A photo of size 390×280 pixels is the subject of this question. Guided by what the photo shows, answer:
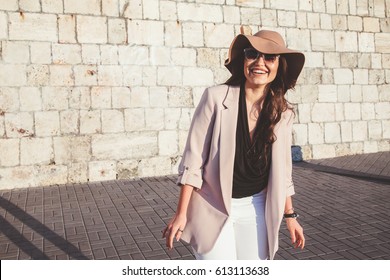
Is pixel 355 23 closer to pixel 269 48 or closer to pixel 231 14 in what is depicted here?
pixel 231 14

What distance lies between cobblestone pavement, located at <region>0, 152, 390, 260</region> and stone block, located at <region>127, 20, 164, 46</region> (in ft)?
9.49

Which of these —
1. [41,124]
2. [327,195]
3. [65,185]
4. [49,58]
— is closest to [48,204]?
[65,185]

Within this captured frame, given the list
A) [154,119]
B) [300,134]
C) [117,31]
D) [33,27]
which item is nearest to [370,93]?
[300,134]

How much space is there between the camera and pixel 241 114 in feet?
6.72

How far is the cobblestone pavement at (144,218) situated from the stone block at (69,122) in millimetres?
1098

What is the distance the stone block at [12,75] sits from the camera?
724 centimetres

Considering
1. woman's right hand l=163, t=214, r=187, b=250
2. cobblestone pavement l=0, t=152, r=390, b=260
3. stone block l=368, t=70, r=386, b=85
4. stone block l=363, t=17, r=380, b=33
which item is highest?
stone block l=363, t=17, r=380, b=33

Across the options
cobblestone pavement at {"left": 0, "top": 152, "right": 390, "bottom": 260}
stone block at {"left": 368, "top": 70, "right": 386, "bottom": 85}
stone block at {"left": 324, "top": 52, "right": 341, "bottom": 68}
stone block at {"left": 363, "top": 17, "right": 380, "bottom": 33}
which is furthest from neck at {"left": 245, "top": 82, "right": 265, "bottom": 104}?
stone block at {"left": 363, "top": 17, "right": 380, "bottom": 33}

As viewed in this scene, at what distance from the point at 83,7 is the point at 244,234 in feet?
22.8

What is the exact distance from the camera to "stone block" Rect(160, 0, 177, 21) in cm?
835

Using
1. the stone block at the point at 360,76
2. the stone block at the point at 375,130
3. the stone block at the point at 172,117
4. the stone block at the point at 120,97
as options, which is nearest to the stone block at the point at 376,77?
the stone block at the point at 360,76

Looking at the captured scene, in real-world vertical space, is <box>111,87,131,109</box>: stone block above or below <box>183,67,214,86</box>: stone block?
below

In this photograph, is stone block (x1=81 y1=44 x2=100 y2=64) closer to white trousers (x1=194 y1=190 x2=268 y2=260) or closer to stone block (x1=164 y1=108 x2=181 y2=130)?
stone block (x1=164 y1=108 x2=181 y2=130)

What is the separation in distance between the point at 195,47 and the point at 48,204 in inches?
180
